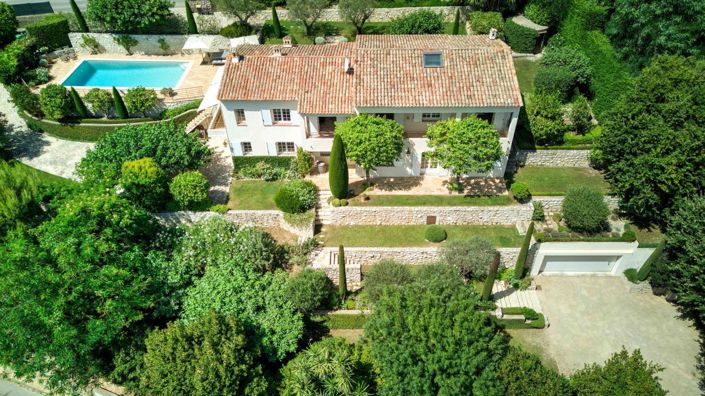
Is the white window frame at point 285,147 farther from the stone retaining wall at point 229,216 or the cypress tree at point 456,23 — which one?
the cypress tree at point 456,23

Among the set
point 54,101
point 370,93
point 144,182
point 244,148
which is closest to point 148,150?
point 144,182

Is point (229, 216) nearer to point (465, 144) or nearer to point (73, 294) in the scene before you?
point (73, 294)

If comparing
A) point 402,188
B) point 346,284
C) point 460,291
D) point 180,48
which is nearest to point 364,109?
point 402,188

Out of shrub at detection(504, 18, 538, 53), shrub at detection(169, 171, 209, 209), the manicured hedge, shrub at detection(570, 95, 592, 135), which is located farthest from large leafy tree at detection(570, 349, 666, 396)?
shrub at detection(504, 18, 538, 53)

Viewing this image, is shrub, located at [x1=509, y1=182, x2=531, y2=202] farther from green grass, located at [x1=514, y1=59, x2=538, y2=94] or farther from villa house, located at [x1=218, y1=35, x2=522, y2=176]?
green grass, located at [x1=514, y1=59, x2=538, y2=94]

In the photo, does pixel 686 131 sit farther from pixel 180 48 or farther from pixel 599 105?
pixel 180 48

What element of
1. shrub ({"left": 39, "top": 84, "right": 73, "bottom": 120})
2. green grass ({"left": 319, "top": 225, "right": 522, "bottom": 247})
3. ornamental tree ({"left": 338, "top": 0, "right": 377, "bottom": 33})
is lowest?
green grass ({"left": 319, "top": 225, "right": 522, "bottom": 247})

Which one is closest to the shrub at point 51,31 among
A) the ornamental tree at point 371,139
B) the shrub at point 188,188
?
the shrub at point 188,188
